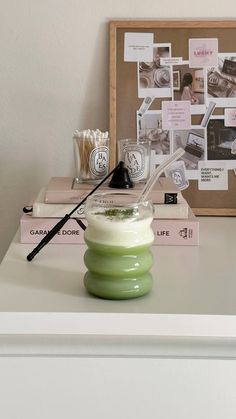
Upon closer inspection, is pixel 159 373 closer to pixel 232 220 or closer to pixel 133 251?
pixel 133 251

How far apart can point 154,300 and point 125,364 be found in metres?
0.09

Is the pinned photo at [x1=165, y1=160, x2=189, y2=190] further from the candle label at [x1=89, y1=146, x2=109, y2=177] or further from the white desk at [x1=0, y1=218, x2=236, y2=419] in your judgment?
the white desk at [x1=0, y1=218, x2=236, y2=419]

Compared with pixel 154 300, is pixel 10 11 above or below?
above

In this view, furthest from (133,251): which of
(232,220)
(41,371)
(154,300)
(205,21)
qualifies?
(205,21)

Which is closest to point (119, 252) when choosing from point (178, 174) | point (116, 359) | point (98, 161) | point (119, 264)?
point (119, 264)

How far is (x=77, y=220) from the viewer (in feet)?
3.35

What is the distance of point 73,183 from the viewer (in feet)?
3.68

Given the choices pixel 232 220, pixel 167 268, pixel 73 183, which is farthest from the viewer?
pixel 232 220

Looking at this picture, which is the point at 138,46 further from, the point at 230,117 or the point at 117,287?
the point at 117,287

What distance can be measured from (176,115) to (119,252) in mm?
577

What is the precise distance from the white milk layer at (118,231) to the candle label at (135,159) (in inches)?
12.7

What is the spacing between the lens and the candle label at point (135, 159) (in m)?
1.12

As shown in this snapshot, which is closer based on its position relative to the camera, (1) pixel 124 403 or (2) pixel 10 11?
(1) pixel 124 403

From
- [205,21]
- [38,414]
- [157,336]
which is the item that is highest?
[205,21]
